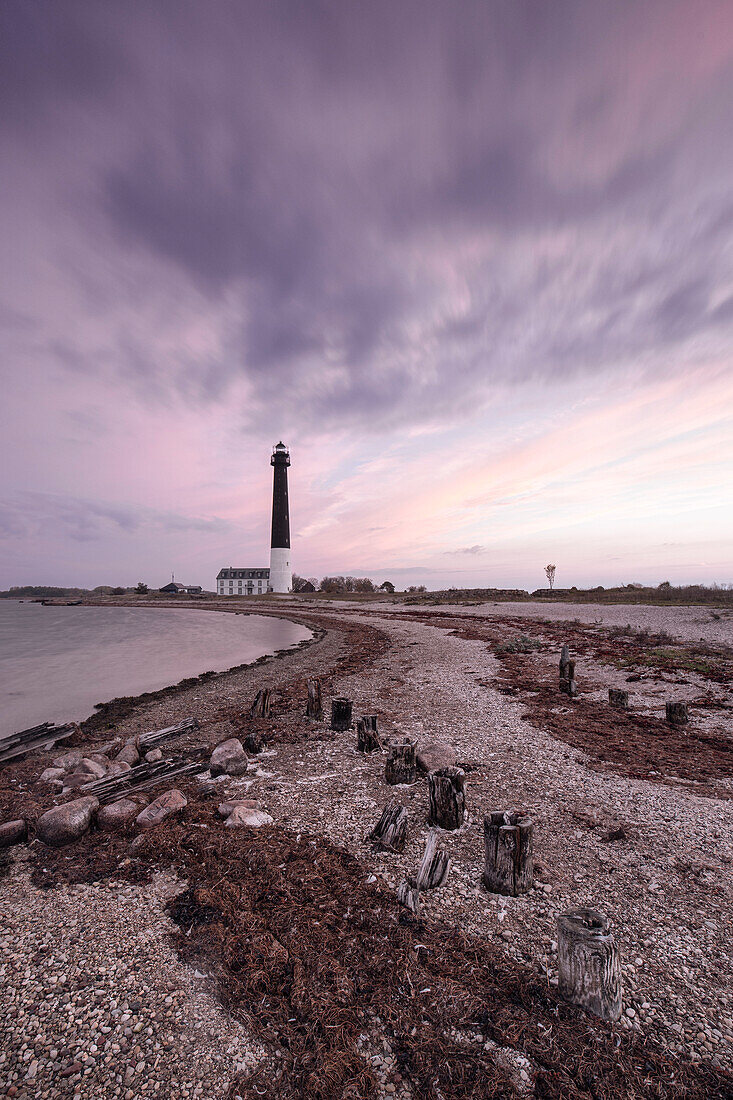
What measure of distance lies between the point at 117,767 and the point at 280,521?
3057 inches

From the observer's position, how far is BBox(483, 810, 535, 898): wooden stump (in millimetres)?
4414

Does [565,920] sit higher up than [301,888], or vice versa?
[565,920]

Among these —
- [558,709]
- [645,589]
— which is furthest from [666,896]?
[645,589]

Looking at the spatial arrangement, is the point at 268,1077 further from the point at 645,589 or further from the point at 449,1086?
the point at 645,589

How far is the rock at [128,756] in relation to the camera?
8539 millimetres

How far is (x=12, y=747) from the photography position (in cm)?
986

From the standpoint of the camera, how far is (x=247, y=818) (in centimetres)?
598

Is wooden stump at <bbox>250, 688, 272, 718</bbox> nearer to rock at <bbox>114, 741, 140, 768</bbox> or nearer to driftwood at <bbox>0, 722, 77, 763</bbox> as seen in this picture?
rock at <bbox>114, 741, 140, 768</bbox>

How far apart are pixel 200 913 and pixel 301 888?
100cm

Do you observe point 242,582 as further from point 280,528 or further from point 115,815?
point 115,815

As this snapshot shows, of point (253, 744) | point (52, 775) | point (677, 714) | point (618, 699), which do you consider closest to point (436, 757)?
point (253, 744)

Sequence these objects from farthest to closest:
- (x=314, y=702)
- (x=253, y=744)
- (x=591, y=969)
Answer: (x=314, y=702) → (x=253, y=744) → (x=591, y=969)

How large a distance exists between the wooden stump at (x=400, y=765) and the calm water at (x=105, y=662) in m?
12.0

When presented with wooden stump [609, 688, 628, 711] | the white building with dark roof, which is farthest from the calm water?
the white building with dark roof
